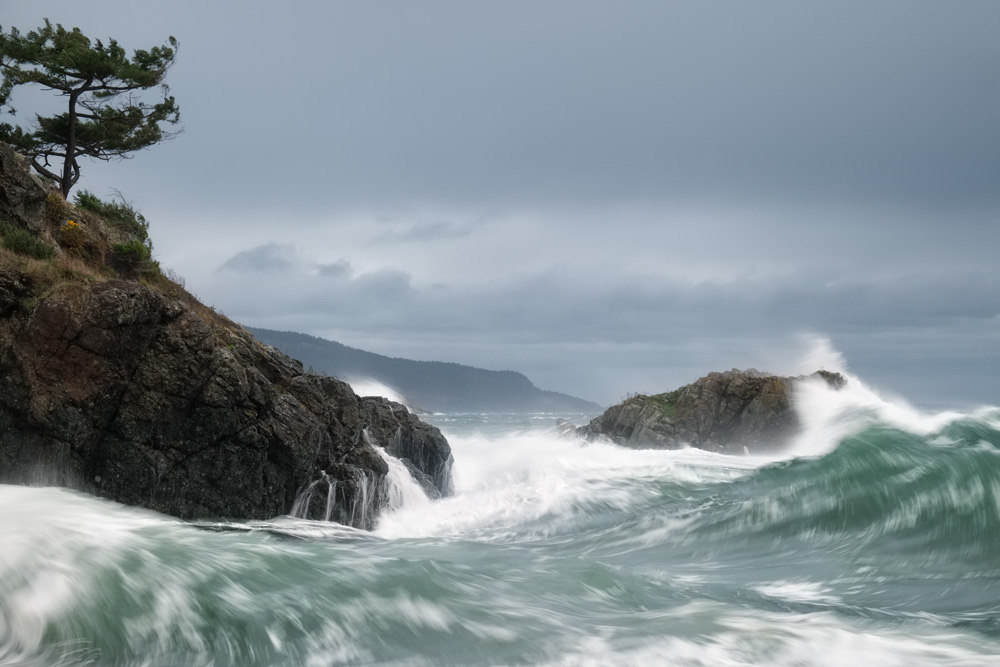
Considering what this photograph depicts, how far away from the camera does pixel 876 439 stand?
68.7 ft

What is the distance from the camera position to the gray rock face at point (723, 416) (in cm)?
3177

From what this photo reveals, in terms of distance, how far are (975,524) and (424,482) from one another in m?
11.8

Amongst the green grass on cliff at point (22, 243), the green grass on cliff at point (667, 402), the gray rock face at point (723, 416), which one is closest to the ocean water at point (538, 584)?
the green grass on cliff at point (22, 243)

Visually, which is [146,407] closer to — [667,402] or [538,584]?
[538,584]

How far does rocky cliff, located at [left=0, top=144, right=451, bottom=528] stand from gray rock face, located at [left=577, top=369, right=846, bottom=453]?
19.6 m

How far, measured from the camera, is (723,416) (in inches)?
1298

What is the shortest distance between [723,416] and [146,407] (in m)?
25.1

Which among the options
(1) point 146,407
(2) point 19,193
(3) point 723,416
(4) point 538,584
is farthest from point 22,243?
(3) point 723,416

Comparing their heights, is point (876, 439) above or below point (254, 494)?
above

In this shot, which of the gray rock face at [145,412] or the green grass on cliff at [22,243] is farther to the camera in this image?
the green grass on cliff at [22,243]

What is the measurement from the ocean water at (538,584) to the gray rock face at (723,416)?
587 inches

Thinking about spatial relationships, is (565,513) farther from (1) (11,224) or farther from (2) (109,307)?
(1) (11,224)

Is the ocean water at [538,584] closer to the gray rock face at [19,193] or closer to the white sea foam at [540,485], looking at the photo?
the white sea foam at [540,485]

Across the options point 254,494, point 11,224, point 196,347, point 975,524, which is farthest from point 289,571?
point 11,224
